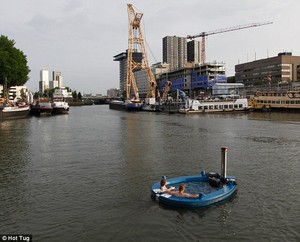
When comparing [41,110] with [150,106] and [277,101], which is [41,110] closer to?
[150,106]

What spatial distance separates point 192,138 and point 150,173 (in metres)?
20.9

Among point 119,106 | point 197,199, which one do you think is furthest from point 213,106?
point 197,199

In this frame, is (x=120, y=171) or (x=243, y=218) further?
(x=120, y=171)

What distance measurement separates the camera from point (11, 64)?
300ft

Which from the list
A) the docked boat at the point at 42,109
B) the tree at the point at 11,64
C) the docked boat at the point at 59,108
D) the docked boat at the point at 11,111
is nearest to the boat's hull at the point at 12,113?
the docked boat at the point at 11,111

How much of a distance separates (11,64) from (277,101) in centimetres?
9043

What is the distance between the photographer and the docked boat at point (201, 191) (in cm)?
1664

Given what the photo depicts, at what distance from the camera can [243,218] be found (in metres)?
15.5

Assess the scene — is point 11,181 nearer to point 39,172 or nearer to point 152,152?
point 39,172

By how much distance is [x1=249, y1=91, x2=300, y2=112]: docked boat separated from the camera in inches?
4190

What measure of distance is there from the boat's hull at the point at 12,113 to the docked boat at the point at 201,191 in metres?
70.7

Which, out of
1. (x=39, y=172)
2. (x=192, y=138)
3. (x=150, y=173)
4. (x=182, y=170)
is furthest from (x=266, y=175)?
(x=192, y=138)

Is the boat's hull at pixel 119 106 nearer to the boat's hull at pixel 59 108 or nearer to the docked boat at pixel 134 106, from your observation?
the docked boat at pixel 134 106

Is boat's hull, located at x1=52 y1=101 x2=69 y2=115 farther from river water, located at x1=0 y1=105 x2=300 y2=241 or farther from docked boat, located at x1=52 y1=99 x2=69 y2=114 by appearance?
river water, located at x1=0 y1=105 x2=300 y2=241
